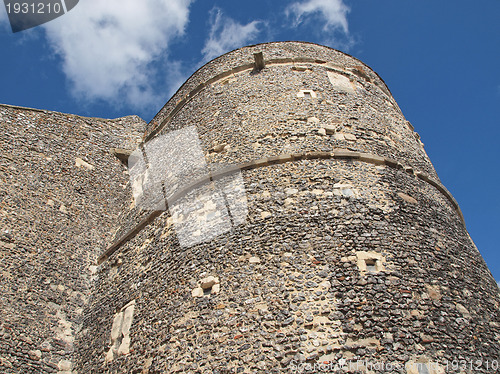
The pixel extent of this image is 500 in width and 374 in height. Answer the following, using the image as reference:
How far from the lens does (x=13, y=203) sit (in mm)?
7973

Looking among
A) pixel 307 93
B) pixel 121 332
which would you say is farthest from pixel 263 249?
pixel 307 93

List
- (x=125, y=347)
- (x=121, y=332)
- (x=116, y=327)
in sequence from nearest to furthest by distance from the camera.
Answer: (x=125, y=347) < (x=121, y=332) < (x=116, y=327)

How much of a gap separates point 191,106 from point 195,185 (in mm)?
2749

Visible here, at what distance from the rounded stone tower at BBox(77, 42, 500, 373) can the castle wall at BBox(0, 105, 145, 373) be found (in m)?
0.41

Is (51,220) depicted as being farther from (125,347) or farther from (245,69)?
(245,69)

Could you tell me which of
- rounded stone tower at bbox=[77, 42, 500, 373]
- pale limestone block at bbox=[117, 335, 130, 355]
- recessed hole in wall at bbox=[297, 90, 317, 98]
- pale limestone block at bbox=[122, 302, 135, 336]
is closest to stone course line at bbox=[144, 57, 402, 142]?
rounded stone tower at bbox=[77, 42, 500, 373]

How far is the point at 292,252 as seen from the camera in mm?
5320

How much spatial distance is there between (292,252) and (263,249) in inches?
15.1

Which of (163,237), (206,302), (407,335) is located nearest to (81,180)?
(163,237)

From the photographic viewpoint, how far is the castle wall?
21.5ft

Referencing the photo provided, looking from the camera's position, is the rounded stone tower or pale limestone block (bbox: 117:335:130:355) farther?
pale limestone block (bbox: 117:335:130:355)

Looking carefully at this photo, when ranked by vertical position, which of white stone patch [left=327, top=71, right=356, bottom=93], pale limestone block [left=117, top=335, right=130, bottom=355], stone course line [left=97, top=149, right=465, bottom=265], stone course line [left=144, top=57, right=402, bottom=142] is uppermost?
stone course line [left=144, top=57, right=402, bottom=142]

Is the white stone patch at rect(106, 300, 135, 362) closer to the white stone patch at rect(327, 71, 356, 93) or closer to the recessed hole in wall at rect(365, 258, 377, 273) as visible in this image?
the recessed hole in wall at rect(365, 258, 377, 273)

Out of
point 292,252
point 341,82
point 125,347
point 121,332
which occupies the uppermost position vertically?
point 341,82
